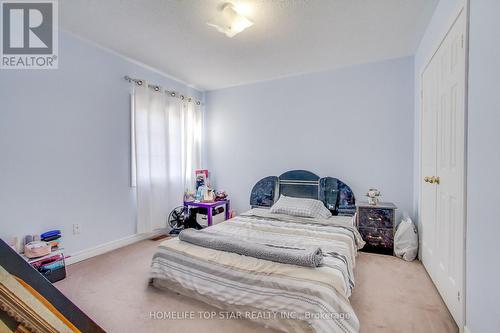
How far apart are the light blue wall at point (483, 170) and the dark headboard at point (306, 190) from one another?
189cm

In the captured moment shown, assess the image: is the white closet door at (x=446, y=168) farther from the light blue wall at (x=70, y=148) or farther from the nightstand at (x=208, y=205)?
the light blue wall at (x=70, y=148)

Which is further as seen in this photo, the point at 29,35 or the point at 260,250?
the point at 29,35

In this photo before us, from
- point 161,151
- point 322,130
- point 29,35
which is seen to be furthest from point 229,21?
point 161,151

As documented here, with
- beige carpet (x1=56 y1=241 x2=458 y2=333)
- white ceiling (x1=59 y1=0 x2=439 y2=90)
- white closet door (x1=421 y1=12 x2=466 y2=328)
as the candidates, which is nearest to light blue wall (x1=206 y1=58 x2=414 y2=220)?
white ceiling (x1=59 y1=0 x2=439 y2=90)

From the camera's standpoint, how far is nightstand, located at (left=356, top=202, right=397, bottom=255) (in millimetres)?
2904

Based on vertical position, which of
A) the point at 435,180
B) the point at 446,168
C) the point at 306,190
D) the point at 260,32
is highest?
the point at 260,32

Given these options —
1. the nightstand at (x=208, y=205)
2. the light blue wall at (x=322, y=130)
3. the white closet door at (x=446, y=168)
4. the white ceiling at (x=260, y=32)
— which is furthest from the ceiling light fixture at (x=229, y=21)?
the nightstand at (x=208, y=205)

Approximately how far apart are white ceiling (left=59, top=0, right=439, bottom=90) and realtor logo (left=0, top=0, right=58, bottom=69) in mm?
149

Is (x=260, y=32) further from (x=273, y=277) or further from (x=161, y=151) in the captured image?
(x=273, y=277)

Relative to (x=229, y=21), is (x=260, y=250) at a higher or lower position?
lower

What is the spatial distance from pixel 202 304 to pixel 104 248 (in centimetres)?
181

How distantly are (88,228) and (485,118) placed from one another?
3.70 metres

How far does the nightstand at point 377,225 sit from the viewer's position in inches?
114

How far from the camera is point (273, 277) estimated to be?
1597 millimetres
